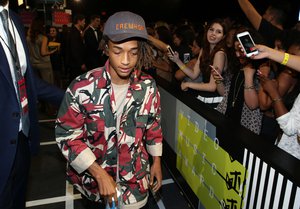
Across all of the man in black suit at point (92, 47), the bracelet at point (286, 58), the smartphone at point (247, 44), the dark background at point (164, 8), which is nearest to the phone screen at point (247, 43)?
the smartphone at point (247, 44)

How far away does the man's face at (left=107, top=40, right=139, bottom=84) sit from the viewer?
5.32ft

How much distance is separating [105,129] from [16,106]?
61 centimetres

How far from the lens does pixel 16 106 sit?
1.80m

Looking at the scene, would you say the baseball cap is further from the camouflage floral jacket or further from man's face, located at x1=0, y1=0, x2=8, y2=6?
man's face, located at x1=0, y1=0, x2=8, y2=6

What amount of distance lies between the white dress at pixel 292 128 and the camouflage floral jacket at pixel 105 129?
2.98 ft

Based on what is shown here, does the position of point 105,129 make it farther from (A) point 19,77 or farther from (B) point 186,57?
(B) point 186,57

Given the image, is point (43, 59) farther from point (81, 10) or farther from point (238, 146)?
point (81, 10)

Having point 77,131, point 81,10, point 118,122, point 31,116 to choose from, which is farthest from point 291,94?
point 81,10

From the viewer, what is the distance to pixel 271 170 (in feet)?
5.58

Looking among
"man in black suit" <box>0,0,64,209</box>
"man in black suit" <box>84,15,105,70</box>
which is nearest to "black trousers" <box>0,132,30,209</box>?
"man in black suit" <box>0,0,64,209</box>

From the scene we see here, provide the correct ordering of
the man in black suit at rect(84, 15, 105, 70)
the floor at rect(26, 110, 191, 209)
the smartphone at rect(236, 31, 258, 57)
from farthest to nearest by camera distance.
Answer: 1. the man in black suit at rect(84, 15, 105, 70)
2. the floor at rect(26, 110, 191, 209)
3. the smartphone at rect(236, 31, 258, 57)

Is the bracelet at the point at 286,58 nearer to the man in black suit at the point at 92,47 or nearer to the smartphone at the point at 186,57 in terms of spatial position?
the smartphone at the point at 186,57

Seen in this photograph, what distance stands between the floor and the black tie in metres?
1.62

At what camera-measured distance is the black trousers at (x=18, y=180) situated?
1.86m
